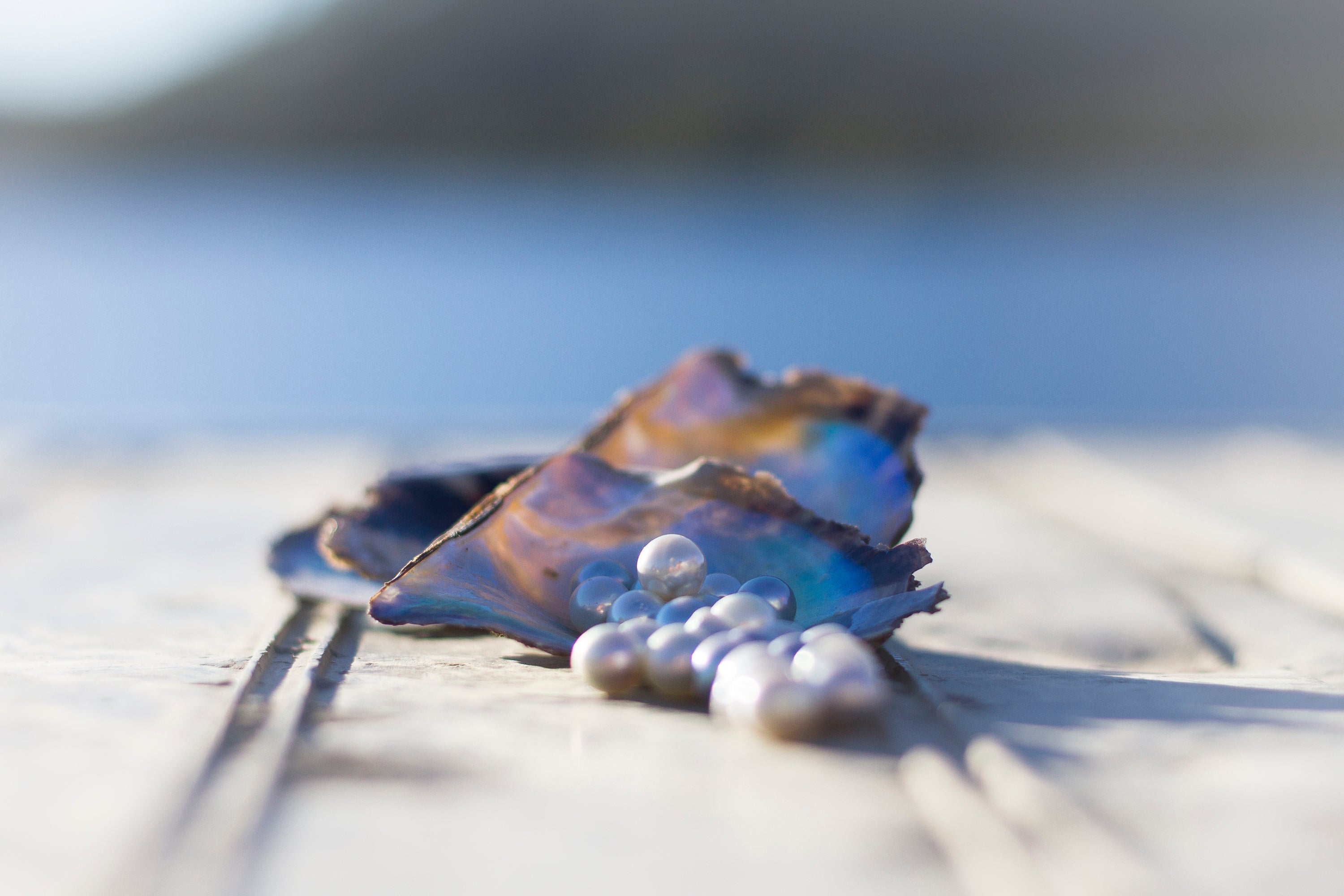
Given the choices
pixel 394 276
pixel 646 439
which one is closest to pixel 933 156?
pixel 394 276

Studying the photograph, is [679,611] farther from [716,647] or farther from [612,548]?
[612,548]

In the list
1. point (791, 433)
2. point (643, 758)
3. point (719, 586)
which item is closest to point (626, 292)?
point (791, 433)

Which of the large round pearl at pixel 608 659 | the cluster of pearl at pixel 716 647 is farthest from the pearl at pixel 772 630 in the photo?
the large round pearl at pixel 608 659

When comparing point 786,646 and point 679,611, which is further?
point 679,611

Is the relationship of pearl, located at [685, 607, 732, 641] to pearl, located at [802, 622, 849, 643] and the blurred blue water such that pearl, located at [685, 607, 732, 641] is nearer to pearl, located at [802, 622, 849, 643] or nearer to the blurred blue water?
pearl, located at [802, 622, 849, 643]

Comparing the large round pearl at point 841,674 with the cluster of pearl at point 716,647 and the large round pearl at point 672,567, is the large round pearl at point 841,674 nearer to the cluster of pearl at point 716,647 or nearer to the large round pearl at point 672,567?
the cluster of pearl at point 716,647

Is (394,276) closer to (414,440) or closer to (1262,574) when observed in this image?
(414,440)
